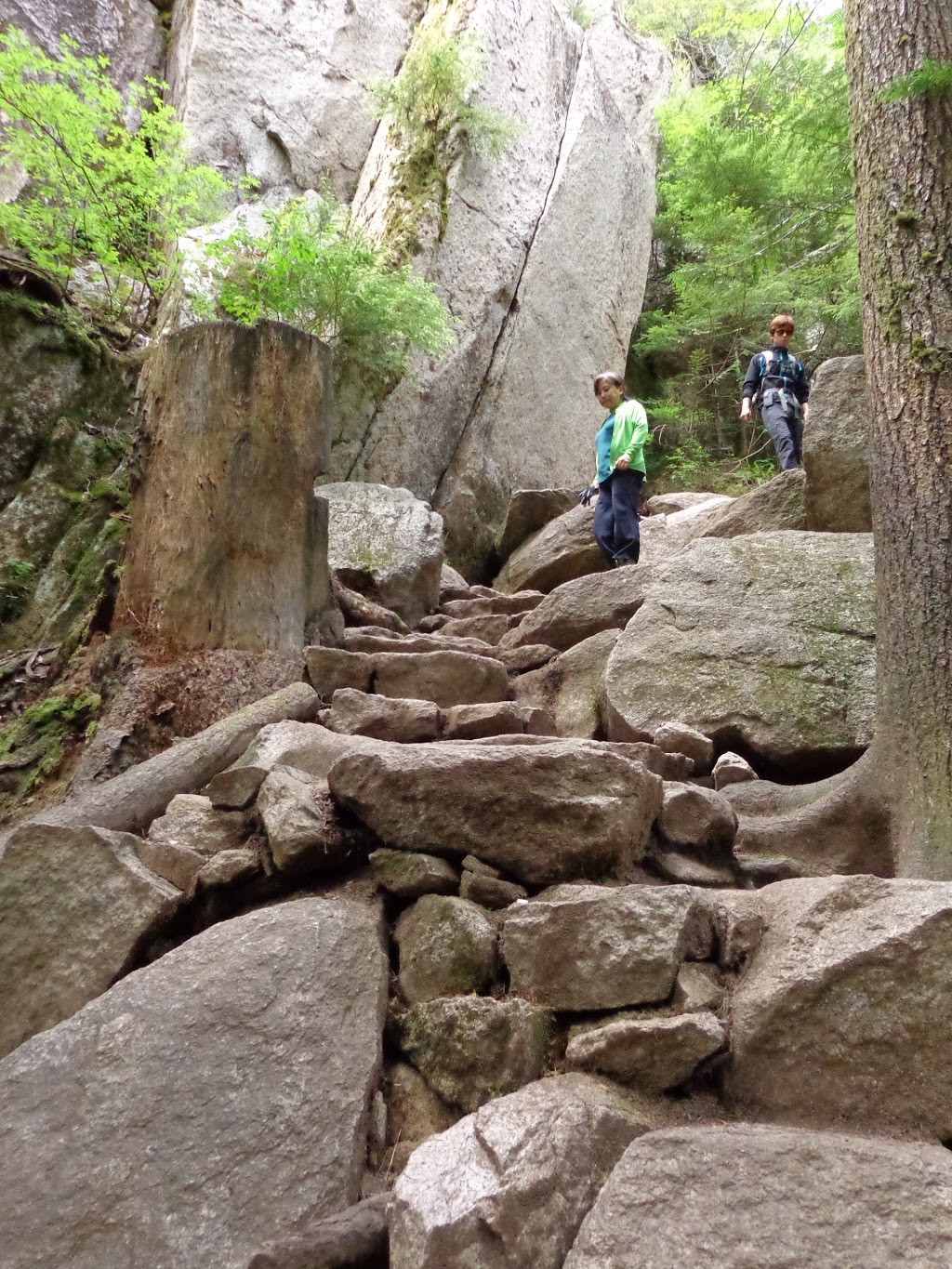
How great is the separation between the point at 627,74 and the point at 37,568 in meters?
14.9

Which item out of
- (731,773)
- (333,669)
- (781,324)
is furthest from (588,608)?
(781,324)

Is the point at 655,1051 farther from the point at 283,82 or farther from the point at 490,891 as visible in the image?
the point at 283,82

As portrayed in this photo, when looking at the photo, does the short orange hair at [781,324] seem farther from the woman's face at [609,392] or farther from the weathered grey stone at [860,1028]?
the weathered grey stone at [860,1028]

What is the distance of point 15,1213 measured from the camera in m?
1.77

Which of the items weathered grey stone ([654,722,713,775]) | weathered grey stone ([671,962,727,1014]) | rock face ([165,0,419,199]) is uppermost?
rock face ([165,0,419,199])

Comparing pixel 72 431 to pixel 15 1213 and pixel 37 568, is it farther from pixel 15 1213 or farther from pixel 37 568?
pixel 15 1213

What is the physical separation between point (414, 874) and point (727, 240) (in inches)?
553

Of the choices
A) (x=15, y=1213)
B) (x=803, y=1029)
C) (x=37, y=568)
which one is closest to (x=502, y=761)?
(x=803, y=1029)

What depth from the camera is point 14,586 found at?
25.2 ft

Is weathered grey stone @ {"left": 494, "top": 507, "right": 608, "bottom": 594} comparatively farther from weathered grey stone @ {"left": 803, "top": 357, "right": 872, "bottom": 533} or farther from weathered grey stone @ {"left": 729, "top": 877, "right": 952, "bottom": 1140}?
weathered grey stone @ {"left": 729, "top": 877, "right": 952, "bottom": 1140}

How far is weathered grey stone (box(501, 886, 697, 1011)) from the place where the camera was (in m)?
2.09

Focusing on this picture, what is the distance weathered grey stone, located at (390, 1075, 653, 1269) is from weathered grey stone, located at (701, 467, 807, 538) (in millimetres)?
5136

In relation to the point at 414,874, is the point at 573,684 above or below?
above

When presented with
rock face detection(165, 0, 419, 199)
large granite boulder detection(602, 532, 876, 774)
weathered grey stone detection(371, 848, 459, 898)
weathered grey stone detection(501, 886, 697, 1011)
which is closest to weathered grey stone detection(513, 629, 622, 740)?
large granite boulder detection(602, 532, 876, 774)
